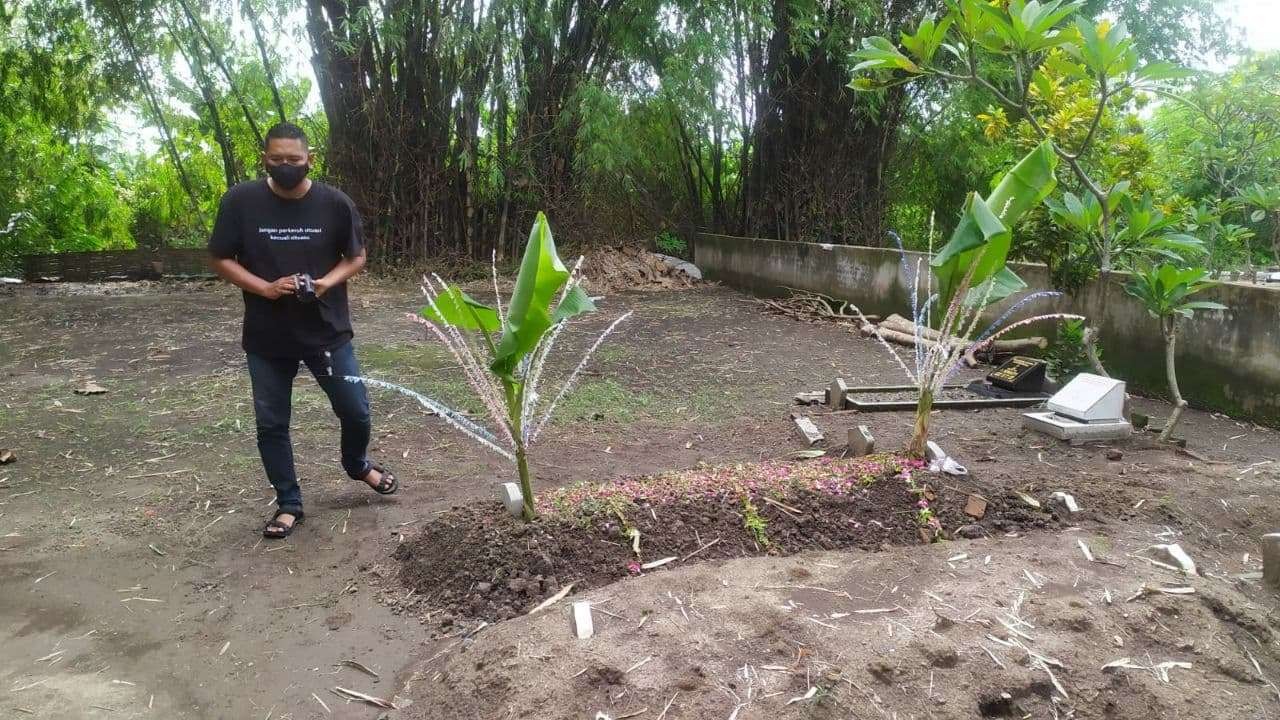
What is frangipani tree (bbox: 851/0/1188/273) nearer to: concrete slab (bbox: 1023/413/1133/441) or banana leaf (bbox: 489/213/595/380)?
concrete slab (bbox: 1023/413/1133/441)

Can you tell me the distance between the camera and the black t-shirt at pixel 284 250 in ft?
8.82

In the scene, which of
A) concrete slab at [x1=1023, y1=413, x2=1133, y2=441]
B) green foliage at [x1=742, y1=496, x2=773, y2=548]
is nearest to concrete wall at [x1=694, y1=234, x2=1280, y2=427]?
concrete slab at [x1=1023, y1=413, x2=1133, y2=441]

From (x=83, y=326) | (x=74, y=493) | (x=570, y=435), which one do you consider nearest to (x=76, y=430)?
(x=74, y=493)

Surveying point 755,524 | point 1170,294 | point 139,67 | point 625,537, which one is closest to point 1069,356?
point 1170,294

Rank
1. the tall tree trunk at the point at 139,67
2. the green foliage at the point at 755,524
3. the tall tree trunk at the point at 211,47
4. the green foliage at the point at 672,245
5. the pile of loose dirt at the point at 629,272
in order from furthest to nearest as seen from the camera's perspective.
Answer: the green foliage at the point at 672,245 → the pile of loose dirt at the point at 629,272 → the tall tree trunk at the point at 139,67 → the tall tree trunk at the point at 211,47 → the green foliage at the point at 755,524

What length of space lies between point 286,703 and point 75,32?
10.5 meters

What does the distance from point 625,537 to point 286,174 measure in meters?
1.59

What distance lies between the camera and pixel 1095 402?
3488 millimetres

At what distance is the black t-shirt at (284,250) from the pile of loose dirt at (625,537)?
78cm

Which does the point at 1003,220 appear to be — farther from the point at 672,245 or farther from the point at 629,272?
the point at 672,245

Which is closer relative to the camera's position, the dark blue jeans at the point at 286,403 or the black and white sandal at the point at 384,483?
the dark blue jeans at the point at 286,403

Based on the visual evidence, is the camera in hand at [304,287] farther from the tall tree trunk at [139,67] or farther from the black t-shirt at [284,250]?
the tall tree trunk at [139,67]

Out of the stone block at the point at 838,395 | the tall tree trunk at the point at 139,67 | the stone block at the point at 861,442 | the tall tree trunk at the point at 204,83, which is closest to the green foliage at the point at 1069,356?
the stone block at the point at 838,395

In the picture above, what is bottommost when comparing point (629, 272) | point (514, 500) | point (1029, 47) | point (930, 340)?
point (930, 340)
